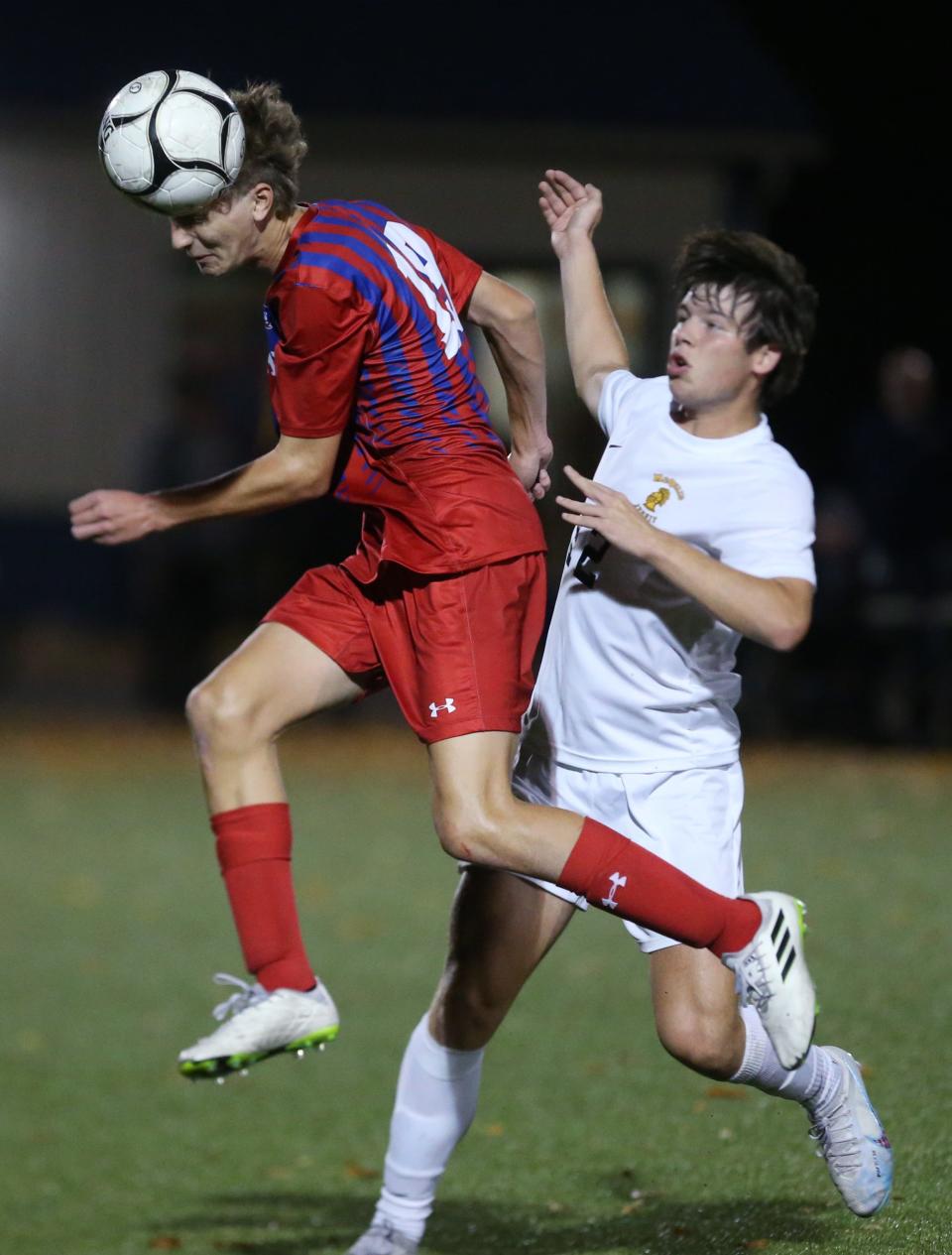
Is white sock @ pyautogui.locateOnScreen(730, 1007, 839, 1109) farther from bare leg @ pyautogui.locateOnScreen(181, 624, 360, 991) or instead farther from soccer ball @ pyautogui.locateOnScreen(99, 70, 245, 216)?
soccer ball @ pyautogui.locateOnScreen(99, 70, 245, 216)

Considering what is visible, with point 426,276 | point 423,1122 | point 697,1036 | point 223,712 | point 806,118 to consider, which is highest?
point 426,276

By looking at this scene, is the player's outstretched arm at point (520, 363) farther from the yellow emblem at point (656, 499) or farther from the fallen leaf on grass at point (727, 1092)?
the fallen leaf on grass at point (727, 1092)

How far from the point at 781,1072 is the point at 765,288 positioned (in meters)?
1.75

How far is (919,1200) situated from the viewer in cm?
479

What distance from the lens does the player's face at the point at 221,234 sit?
4.35 meters

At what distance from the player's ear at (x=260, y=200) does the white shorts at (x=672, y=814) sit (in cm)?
144

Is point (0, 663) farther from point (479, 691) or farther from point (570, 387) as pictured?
point (479, 691)

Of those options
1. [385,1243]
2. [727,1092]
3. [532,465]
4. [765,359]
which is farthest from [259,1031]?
[727,1092]

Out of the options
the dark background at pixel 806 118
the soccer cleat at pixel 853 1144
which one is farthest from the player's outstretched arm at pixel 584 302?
the dark background at pixel 806 118

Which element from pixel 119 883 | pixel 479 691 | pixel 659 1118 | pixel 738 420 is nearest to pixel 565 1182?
pixel 659 1118

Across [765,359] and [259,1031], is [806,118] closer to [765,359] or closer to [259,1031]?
[765,359]

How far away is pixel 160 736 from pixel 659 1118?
8.64 metres

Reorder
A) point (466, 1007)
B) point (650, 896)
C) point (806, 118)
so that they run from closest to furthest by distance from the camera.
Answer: point (650, 896), point (466, 1007), point (806, 118)

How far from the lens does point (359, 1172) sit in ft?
21.7
